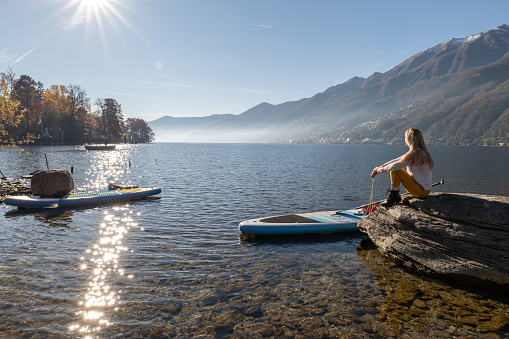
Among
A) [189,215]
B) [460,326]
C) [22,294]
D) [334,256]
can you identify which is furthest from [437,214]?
[189,215]

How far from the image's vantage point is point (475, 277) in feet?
27.0

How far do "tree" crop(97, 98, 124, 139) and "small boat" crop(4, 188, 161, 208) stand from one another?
143151 millimetres

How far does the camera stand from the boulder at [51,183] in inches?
843

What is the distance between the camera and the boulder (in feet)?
70.2

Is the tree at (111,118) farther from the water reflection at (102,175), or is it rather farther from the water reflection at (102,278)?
the water reflection at (102,278)

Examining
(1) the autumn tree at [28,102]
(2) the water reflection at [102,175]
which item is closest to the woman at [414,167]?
(2) the water reflection at [102,175]

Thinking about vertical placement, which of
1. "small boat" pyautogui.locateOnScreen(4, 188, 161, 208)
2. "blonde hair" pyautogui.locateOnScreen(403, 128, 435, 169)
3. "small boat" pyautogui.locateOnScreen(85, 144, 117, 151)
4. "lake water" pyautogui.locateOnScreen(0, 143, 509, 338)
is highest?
"small boat" pyautogui.locateOnScreen(85, 144, 117, 151)

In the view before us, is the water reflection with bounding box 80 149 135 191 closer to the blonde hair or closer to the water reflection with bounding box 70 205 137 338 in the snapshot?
the water reflection with bounding box 70 205 137 338

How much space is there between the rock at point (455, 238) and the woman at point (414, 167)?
0.47m

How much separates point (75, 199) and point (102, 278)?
1411 centimetres

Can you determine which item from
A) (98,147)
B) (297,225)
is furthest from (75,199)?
(98,147)

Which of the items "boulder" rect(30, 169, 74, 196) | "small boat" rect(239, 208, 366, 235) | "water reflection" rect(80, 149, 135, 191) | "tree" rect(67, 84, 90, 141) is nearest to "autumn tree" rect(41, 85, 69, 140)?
"tree" rect(67, 84, 90, 141)

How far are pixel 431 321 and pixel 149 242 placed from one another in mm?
11078

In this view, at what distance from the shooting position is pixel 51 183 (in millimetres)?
21719
